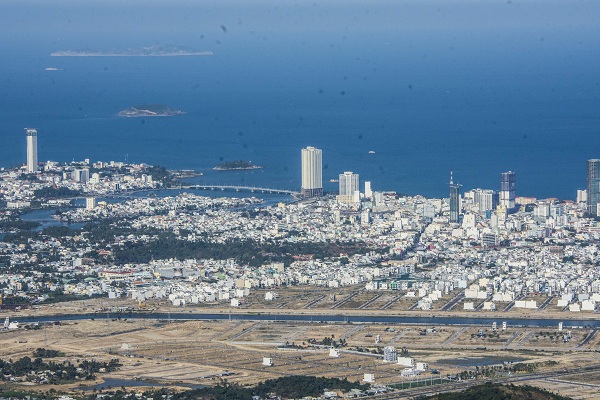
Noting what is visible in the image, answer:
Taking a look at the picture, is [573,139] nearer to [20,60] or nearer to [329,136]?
[329,136]

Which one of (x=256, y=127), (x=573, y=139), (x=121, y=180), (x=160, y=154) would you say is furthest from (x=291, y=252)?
(x=256, y=127)

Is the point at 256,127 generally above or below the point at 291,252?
above

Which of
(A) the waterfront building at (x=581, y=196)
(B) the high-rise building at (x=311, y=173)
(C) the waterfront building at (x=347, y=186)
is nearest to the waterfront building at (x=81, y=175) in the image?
(B) the high-rise building at (x=311, y=173)

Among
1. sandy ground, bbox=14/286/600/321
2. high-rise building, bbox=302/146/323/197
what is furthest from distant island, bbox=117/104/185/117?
sandy ground, bbox=14/286/600/321

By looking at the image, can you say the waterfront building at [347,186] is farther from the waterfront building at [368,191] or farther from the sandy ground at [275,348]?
the sandy ground at [275,348]

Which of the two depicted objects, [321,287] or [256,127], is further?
[256,127]

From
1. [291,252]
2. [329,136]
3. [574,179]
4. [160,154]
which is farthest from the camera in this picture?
[329,136]
